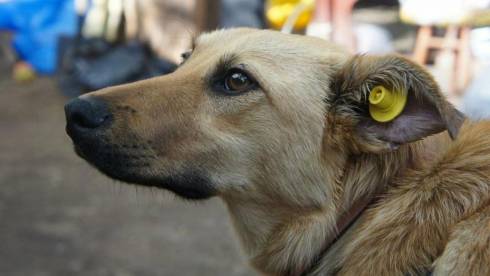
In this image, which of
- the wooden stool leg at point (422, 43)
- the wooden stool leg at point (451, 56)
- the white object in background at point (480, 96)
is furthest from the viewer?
the wooden stool leg at point (422, 43)

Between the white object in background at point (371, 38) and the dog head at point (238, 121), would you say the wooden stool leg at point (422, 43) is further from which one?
the dog head at point (238, 121)

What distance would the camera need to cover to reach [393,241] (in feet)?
8.00

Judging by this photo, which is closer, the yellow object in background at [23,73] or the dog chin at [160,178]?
the dog chin at [160,178]

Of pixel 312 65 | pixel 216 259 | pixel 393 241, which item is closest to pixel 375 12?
pixel 216 259

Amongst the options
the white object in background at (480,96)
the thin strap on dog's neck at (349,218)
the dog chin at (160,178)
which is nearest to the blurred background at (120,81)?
the white object in background at (480,96)

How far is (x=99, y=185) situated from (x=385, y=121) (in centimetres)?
473

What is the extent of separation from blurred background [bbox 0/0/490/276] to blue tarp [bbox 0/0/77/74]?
0.02 metres

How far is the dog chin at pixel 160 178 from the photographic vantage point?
8.82ft

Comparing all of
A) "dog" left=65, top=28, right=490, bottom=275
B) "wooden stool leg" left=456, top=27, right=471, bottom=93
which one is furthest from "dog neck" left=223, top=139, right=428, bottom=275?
"wooden stool leg" left=456, top=27, right=471, bottom=93

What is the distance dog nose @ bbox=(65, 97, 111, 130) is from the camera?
8.53 ft

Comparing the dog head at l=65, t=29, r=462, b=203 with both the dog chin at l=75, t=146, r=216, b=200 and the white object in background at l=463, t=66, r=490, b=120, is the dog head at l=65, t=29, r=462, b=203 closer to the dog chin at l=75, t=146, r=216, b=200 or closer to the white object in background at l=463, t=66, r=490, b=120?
the dog chin at l=75, t=146, r=216, b=200

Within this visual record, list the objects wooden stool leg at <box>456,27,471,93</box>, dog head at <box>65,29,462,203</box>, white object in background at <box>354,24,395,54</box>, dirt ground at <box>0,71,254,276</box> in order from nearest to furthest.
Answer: dog head at <box>65,29,462,203</box>
dirt ground at <box>0,71,254,276</box>
white object in background at <box>354,24,395,54</box>
wooden stool leg at <box>456,27,471,93</box>

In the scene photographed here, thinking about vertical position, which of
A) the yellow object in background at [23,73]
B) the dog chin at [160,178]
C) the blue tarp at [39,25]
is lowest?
the yellow object in background at [23,73]

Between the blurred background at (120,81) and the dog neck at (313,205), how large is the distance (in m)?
0.69
